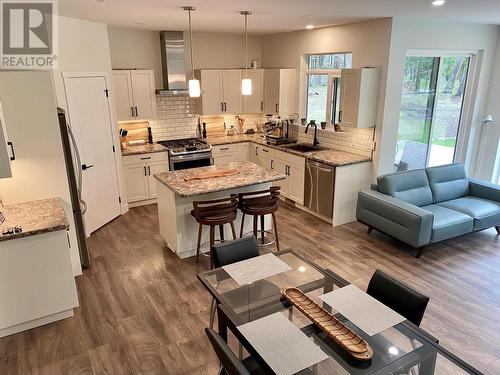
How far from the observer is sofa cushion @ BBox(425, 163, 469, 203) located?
519 cm

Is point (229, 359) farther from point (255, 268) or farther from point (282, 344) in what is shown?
point (255, 268)

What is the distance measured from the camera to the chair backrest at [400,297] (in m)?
2.30

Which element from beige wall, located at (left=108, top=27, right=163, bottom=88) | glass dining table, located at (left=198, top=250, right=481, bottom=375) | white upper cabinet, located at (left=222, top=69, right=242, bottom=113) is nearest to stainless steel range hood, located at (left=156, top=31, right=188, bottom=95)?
beige wall, located at (left=108, top=27, right=163, bottom=88)

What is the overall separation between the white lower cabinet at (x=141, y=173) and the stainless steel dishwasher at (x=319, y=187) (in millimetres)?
2471

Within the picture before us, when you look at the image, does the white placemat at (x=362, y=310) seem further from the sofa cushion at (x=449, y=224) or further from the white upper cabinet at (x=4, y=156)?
the white upper cabinet at (x=4, y=156)

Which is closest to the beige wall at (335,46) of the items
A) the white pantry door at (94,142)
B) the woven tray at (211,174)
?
the woven tray at (211,174)

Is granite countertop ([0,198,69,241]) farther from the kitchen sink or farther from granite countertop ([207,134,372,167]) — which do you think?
the kitchen sink

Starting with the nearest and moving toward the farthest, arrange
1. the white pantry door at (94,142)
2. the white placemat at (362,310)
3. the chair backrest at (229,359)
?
1. the chair backrest at (229,359)
2. the white placemat at (362,310)
3. the white pantry door at (94,142)

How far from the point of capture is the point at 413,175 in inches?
201

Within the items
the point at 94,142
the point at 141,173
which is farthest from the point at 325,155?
the point at 94,142

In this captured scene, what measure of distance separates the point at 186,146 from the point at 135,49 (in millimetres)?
1874

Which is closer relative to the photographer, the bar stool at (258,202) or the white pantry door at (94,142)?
the bar stool at (258,202)

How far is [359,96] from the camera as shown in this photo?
504cm

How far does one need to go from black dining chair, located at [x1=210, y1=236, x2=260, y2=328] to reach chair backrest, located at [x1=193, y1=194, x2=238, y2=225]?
985mm
